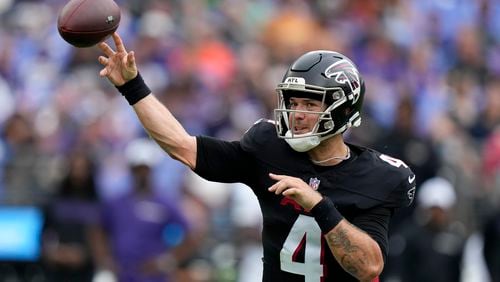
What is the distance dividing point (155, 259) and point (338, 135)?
4.00 metres

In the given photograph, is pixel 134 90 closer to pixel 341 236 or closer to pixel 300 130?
pixel 300 130

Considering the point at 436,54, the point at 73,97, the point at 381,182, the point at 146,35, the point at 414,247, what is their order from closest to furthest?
the point at 381,182 < the point at 414,247 < the point at 73,97 < the point at 146,35 < the point at 436,54

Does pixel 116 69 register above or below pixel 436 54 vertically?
above

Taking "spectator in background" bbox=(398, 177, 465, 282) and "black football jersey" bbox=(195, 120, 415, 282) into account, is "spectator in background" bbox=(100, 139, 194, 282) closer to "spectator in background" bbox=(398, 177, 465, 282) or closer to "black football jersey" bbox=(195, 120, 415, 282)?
"spectator in background" bbox=(398, 177, 465, 282)

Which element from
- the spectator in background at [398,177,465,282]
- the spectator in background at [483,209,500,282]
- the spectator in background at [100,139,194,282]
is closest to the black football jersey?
the spectator in background at [100,139,194,282]

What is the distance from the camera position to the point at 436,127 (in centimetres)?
1170

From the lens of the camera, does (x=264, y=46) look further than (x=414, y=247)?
Yes

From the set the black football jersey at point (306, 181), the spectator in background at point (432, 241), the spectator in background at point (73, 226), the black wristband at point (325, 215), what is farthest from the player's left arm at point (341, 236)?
the spectator in background at point (432, 241)

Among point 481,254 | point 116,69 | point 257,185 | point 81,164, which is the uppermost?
point 116,69

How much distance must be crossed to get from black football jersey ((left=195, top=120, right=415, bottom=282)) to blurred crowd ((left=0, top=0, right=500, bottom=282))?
152 inches

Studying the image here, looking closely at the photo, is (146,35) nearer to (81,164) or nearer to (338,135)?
(81,164)

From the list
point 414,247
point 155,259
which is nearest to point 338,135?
point 155,259

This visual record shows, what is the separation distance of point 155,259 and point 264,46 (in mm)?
4347

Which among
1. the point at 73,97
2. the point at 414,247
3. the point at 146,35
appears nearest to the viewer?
the point at 414,247
